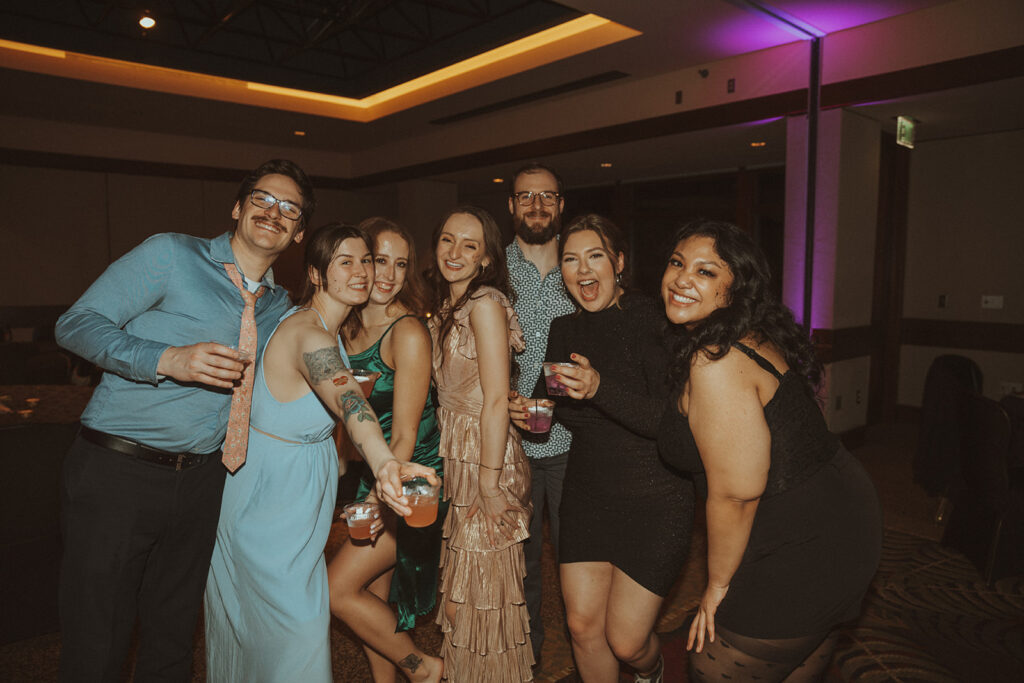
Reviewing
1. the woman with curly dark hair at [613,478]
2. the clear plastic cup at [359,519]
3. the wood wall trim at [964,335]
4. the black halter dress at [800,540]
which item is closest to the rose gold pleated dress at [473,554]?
the woman with curly dark hair at [613,478]

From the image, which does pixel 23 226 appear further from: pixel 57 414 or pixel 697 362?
pixel 697 362

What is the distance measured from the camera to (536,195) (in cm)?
252

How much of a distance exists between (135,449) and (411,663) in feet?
3.82

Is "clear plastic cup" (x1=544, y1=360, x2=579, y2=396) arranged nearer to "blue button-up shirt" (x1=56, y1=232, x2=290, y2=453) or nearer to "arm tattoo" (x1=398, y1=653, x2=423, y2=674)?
"blue button-up shirt" (x1=56, y1=232, x2=290, y2=453)

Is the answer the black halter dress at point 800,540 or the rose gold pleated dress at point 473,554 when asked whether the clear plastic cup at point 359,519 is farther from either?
the black halter dress at point 800,540

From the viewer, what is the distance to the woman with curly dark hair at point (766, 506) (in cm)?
148

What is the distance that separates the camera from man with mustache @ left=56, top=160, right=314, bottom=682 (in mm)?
1678

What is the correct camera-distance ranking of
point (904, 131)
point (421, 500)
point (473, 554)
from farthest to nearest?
point (904, 131) < point (473, 554) < point (421, 500)

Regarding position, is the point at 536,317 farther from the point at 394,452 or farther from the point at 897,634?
the point at 897,634

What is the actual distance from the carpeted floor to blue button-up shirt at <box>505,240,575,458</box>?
100 cm

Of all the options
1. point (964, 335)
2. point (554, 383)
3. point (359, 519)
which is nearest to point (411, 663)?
point (359, 519)

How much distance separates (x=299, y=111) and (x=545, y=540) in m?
6.95

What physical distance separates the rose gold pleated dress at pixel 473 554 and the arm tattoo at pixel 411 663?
0.10 m

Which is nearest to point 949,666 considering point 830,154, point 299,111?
point 830,154
